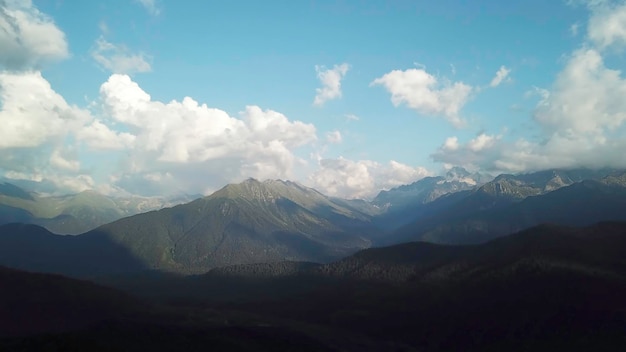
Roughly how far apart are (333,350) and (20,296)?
11927 cm

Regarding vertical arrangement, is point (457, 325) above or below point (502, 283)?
below

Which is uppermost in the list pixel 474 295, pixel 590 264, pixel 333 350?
pixel 590 264

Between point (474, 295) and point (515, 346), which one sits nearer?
point (515, 346)

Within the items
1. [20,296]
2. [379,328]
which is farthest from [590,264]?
[20,296]

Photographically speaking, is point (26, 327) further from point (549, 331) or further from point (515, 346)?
point (549, 331)

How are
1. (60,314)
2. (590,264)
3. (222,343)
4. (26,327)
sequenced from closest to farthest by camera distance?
(222,343) → (26,327) → (60,314) → (590,264)

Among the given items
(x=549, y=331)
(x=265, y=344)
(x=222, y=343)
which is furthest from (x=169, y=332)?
(x=549, y=331)

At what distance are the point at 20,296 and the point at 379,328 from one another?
133 m

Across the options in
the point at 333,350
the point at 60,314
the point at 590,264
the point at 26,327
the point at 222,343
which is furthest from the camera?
the point at 590,264

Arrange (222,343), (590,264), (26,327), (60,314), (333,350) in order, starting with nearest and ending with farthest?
(222,343), (333,350), (26,327), (60,314), (590,264)

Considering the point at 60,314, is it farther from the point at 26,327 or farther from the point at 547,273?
the point at 547,273

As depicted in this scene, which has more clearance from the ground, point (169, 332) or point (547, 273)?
point (547, 273)

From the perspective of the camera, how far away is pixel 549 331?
144750 millimetres

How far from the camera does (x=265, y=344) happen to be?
13588 centimetres
